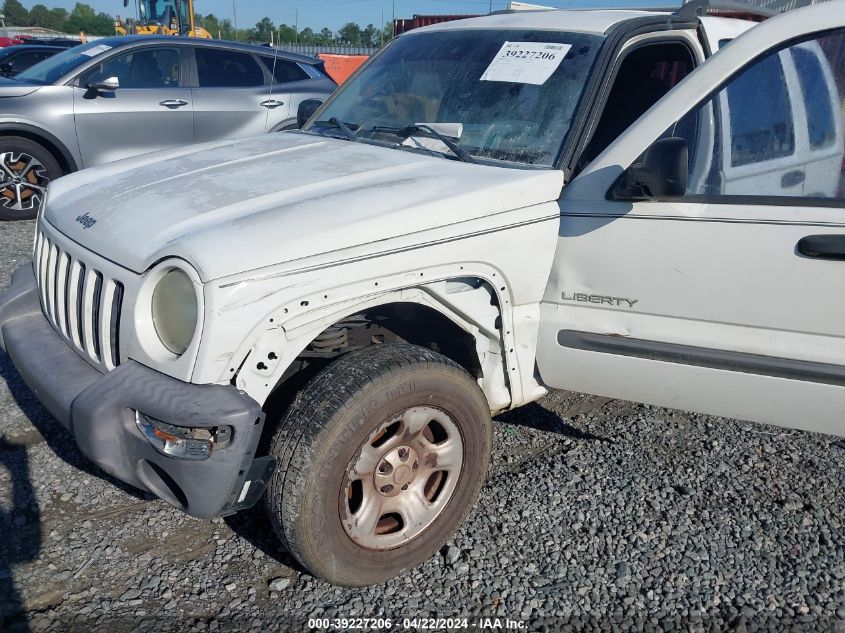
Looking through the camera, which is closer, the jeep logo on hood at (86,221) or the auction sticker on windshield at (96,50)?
the jeep logo on hood at (86,221)

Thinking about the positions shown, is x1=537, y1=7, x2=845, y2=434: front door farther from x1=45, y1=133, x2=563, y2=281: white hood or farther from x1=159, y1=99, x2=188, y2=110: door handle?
x1=159, y1=99, x2=188, y2=110: door handle

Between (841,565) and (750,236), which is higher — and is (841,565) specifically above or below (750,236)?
below

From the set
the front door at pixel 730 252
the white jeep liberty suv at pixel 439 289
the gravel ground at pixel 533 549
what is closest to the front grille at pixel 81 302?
the white jeep liberty suv at pixel 439 289

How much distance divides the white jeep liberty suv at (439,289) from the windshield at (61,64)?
4.89 meters

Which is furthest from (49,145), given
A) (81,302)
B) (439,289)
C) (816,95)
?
(816,95)

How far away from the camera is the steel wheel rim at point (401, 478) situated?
250 cm

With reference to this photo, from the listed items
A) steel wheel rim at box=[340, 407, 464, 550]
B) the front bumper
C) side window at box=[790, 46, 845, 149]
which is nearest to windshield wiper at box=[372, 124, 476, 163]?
steel wheel rim at box=[340, 407, 464, 550]

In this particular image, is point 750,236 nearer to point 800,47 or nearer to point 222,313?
point 800,47

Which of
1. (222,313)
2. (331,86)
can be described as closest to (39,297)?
(222,313)

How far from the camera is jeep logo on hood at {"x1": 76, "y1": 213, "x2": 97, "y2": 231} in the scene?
2.68 m

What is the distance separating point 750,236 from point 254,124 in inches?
255


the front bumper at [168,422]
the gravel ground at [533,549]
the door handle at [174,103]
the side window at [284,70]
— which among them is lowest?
the gravel ground at [533,549]

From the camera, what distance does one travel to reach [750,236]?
2.57 metres

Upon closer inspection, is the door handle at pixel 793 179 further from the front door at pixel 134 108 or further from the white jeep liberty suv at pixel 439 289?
the front door at pixel 134 108
